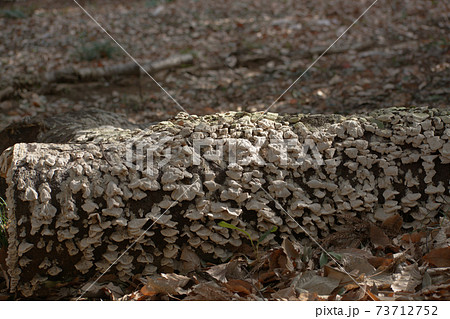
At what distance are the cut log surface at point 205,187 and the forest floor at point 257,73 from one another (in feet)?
0.39

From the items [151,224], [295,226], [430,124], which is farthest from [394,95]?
[151,224]

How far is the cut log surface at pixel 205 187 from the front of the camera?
6.25 ft

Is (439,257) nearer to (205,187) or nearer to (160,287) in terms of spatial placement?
(205,187)

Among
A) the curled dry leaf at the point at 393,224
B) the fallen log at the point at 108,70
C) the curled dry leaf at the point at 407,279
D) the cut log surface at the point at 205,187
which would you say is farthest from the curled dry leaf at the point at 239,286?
the fallen log at the point at 108,70

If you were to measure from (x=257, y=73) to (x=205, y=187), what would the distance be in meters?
3.16

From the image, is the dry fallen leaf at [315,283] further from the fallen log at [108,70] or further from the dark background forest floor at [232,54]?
the fallen log at [108,70]

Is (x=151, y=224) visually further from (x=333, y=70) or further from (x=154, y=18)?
(x=154, y=18)

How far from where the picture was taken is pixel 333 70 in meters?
4.79

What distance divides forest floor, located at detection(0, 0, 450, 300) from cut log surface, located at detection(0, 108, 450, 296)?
0.12 metres

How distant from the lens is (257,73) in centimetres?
494

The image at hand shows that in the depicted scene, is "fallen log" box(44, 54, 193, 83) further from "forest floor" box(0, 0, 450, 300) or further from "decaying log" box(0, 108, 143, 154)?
"decaying log" box(0, 108, 143, 154)

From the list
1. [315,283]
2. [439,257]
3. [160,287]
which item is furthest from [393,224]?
[160,287]

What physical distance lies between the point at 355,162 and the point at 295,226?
0.38 m

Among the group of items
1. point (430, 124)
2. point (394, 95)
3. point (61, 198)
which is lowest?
point (394, 95)
